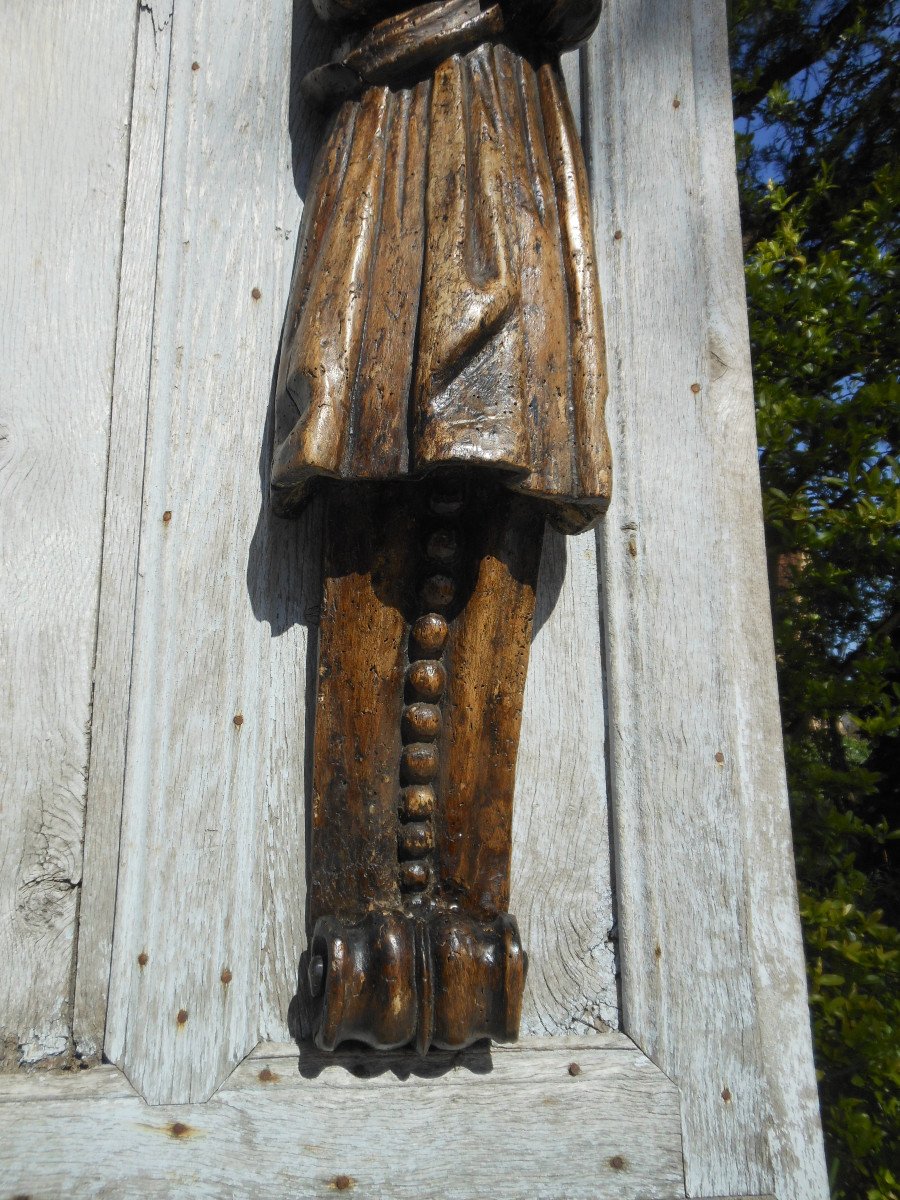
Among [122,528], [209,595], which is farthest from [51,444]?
[209,595]

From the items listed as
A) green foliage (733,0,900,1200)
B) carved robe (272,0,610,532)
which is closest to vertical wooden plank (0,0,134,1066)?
carved robe (272,0,610,532)

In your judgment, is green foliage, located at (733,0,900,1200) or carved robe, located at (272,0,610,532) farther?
green foliage, located at (733,0,900,1200)

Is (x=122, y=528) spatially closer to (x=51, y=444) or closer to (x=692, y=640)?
(x=51, y=444)

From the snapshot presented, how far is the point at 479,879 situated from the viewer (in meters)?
0.89

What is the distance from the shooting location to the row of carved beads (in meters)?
0.88

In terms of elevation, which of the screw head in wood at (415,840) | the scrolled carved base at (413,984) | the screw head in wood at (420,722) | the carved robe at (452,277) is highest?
the carved robe at (452,277)

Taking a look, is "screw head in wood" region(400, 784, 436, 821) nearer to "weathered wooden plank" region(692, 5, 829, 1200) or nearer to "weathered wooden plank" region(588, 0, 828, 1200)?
"weathered wooden plank" region(588, 0, 828, 1200)

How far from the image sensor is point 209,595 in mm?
1007

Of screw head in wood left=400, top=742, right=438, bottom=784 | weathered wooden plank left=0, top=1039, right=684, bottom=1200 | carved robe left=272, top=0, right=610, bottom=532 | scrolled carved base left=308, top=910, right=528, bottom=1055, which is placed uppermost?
carved robe left=272, top=0, right=610, bottom=532

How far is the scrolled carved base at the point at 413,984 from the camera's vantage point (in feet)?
2.61

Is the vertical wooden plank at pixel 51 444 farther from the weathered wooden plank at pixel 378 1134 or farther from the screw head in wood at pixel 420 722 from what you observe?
the screw head in wood at pixel 420 722

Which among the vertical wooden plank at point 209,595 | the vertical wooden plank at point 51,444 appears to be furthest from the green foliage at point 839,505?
the vertical wooden plank at point 51,444

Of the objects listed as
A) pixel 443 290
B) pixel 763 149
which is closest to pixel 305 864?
pixel 443 290

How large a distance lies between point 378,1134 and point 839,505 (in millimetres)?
1425
